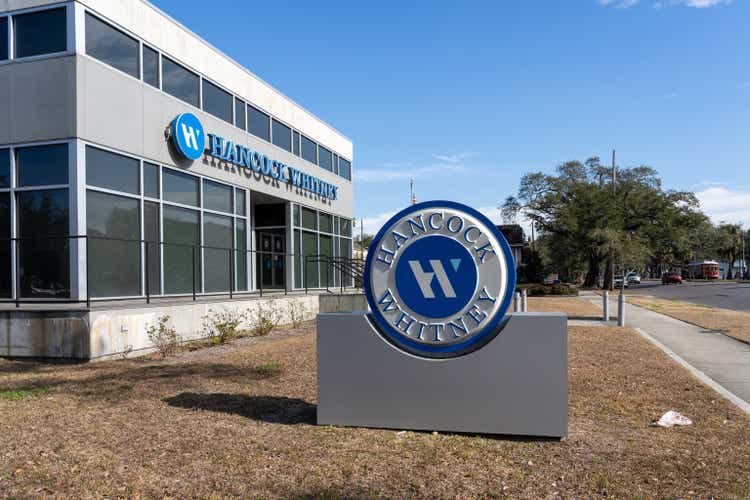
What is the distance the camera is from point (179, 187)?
46.3 feet

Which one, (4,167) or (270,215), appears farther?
(270,215)

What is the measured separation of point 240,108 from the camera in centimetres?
1734

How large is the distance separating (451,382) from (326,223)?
18690mm

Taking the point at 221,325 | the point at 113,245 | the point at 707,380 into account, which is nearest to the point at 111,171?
the point at 113,245

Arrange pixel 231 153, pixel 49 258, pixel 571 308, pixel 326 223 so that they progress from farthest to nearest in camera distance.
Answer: pixel 571 308, pixel 326 223, pixel 231 153, pixel 49 258

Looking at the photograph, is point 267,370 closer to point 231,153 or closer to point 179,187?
point 179,187

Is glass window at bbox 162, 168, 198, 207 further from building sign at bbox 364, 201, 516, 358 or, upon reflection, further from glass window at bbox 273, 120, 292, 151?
building sign at bbox 364, 201, 516, 358

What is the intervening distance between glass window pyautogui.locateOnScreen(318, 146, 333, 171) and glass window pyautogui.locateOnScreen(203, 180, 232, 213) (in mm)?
7504

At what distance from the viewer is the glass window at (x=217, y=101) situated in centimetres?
1560

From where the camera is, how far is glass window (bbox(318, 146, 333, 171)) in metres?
23.5

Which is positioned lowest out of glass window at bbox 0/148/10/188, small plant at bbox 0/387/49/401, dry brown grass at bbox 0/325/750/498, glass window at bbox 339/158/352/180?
dry brown grass at bbox 0/325/750/498

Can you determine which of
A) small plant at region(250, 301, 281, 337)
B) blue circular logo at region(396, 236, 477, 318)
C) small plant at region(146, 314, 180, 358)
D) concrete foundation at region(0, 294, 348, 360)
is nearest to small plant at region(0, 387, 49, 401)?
concrete foundation at region(0, 294, 348, 360)

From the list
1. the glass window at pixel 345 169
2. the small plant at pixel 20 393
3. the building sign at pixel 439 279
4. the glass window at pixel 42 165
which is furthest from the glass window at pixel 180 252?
the glass window at pixel 345 169

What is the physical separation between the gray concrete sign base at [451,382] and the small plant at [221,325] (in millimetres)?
6667
